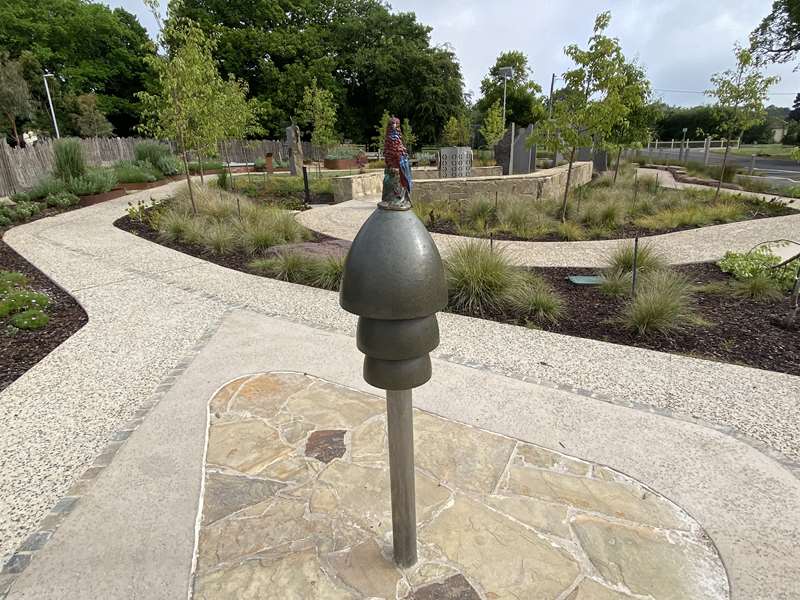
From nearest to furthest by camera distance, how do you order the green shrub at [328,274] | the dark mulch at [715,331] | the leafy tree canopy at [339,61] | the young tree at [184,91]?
the dark mulch at [715,331]
the green shrub at [328,274]
the young tree at [184,91]
the leafy tree canopy at [339,61]

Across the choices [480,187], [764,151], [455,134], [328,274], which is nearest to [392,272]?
[328,274]

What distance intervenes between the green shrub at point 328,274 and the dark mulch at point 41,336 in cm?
273

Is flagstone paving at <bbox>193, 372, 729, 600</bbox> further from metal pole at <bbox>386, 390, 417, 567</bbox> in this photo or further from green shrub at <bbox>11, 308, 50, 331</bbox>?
green shrub at <bbox>11, 308, 50, 331</bbox>

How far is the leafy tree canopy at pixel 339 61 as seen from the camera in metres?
34.3

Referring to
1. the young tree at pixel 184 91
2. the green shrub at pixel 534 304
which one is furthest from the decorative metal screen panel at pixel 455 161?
the green shrub at pixel 534 304

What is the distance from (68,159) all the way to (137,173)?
2.66 meters

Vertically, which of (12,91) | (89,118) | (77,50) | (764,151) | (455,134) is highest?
(77,50)

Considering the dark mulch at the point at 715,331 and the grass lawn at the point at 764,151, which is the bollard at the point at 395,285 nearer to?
the dark mulch at the point at 715,331

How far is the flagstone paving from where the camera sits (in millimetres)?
1839

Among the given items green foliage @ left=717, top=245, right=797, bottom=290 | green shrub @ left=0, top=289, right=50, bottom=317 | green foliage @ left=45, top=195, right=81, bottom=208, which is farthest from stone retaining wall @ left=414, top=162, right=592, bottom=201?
green foliage @ left=45, top=195, right=81, bottom=208

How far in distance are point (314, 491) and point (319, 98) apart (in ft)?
71.8

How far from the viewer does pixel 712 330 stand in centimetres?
446

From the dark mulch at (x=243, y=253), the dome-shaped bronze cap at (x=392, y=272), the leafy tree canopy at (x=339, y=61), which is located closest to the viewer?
the dome-shaped bronze cap at (x=392, y=272)

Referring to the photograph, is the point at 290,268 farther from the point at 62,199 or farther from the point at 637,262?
the point at 62,199
